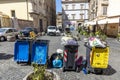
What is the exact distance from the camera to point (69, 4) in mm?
76062

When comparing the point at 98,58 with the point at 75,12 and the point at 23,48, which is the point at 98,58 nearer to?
the point at 23,48

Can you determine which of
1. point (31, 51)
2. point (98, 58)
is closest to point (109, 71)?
point (98, 58)

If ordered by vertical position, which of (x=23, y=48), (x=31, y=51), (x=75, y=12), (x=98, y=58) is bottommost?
(x=98, y=58)

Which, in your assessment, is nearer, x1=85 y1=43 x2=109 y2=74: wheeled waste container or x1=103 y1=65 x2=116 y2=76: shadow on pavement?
x1=85 y1=43 x2=109 y2=74: wheeled waste container

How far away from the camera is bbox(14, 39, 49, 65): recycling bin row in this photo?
26.4ft

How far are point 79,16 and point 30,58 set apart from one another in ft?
226

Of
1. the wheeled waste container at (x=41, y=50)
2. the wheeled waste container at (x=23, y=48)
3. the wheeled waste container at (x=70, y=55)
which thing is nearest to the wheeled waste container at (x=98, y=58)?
the wheeled waste container at (x=70, y=55)

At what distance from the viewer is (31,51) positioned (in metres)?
8.41

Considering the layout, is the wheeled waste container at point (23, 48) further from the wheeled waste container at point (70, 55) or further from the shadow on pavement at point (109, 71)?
the shadow on pavement at point (109, 71)

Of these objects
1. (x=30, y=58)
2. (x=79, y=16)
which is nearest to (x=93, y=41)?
(x=30, y=58)

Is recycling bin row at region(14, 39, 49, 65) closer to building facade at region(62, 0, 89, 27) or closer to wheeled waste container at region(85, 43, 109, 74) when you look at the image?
wheeled waste container at region(85, 43, 109, 74)

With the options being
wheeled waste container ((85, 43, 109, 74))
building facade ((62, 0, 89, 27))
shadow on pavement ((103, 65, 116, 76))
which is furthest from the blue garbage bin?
building facade ((62, 0, 89, 27))

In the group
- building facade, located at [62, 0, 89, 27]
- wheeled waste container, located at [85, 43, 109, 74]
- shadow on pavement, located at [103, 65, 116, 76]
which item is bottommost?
shadow on pavement, located at [103, 65, 116, 76]

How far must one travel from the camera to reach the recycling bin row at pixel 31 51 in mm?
8055
